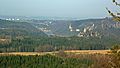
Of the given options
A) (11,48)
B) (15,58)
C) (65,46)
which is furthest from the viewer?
(65,46)

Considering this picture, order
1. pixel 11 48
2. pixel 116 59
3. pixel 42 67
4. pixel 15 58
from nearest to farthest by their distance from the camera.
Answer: pixel 116 59 → pixel 42 67 → pixel 15 58 → pixel 11 48

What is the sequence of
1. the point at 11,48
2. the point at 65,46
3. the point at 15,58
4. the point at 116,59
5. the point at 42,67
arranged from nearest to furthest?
the point at 116,59
the point at 42,67
the point at 15,58
the point at 11,48
the point at 65,46

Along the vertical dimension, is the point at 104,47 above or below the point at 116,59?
below

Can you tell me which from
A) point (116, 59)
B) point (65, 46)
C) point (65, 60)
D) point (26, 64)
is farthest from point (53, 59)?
point (116, 59)

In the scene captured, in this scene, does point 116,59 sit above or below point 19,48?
above

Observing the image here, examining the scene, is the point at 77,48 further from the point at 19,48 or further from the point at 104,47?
the point at 19,48

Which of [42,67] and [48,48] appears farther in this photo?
[48,48]

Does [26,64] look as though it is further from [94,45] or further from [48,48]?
[94,45]

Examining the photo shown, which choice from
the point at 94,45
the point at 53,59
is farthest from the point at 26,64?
the point at 94,45

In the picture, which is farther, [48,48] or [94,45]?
[94,45]
